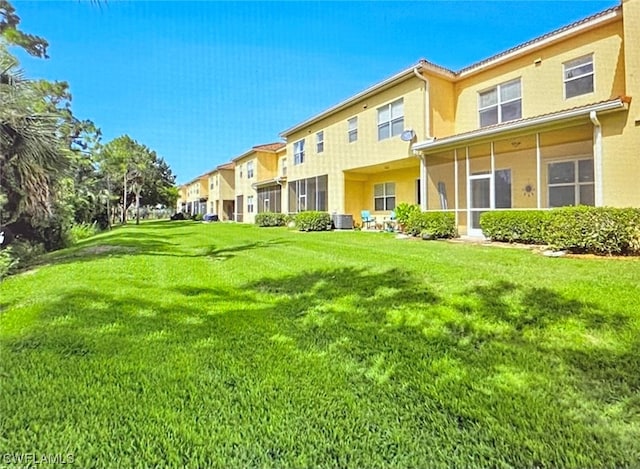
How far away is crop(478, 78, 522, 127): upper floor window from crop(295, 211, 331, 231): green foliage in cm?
894

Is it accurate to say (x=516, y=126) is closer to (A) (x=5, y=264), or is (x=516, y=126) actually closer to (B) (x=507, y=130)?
(B) (x=507, y=130)

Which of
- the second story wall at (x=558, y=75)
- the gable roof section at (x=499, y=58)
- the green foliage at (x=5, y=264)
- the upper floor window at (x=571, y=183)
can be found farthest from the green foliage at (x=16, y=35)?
the upper floor window at (x=571, y=183)

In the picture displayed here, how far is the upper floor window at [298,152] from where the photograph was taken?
2461 cm

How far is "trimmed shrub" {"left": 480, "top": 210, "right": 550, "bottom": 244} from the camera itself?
10156 mm

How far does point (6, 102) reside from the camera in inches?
316

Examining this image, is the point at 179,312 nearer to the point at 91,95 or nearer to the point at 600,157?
the point at 600,157

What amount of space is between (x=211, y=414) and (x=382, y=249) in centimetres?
812

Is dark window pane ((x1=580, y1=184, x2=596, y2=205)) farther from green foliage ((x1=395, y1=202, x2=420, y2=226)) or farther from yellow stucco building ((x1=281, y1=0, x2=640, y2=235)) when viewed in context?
green foliage ((x1=395, y1=202, x2=420, y2=226))

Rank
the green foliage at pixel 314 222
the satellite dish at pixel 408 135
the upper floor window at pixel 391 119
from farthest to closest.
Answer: the green foliage at pixel 314 222, the upper floor window at pixel 391 119, the satellite dish at pixel 408 135

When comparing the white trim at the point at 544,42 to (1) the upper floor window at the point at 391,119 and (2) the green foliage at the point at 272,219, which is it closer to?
(1) the upper floor window at the point at 391,119

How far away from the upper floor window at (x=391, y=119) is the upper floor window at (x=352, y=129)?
74.2 inches

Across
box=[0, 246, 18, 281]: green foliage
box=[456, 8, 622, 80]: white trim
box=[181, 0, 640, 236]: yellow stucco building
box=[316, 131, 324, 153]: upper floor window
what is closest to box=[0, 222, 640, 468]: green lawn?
box=[0, 246, 18, 281]: green foliage

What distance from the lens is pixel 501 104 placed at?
14398 millimetres

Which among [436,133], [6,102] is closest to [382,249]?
[436,133]
